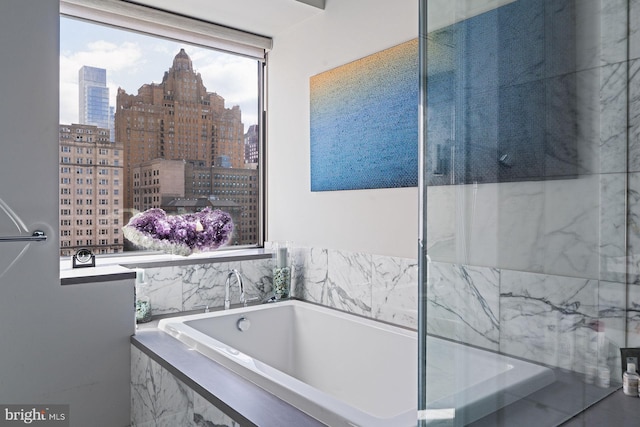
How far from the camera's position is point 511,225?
108 cm

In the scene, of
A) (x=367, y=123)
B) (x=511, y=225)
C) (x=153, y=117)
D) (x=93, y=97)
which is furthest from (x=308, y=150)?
(x=511, y=225)

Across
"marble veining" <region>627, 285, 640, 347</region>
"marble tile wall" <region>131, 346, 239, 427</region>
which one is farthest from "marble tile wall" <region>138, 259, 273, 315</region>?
"marble veining" <region>627, 285, 640, 347</region>

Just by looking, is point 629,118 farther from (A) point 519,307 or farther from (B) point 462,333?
(B) point 462,333

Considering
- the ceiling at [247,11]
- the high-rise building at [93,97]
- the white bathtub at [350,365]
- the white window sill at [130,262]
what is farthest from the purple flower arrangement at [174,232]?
the ceiling at [247,11]

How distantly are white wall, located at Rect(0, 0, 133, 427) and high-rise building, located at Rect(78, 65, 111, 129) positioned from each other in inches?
30.6

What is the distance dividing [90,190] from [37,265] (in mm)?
859

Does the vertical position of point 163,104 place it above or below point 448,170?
above

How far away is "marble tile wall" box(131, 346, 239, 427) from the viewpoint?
1.63m

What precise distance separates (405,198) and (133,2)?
6.44 ft

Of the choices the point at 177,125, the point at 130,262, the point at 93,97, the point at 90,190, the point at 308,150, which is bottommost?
the point at 130,262

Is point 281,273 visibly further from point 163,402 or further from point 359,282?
point 163,402

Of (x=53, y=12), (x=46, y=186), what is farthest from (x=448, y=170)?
(x=53, y=12)

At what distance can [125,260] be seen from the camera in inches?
109

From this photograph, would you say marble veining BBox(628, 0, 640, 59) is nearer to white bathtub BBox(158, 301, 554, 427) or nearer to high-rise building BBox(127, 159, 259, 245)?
white bathtub BBox(158, 301, 554, 427)
